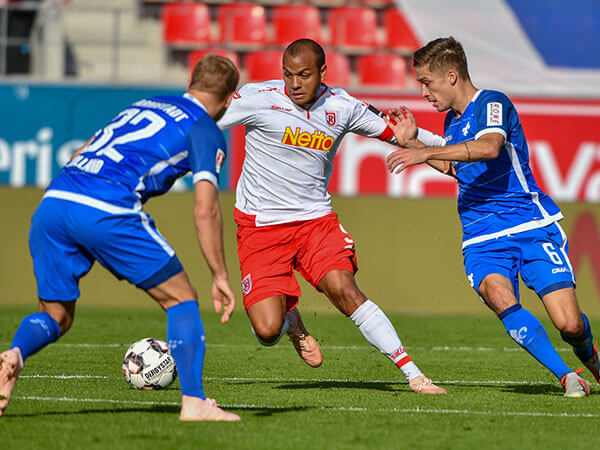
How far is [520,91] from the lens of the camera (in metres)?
16.3

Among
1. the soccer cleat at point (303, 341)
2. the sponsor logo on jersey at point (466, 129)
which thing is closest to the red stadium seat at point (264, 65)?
the soccer cleat at point (303, 341)

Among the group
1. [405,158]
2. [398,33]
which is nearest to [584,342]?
[405,158]

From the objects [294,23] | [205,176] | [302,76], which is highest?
[302,76]

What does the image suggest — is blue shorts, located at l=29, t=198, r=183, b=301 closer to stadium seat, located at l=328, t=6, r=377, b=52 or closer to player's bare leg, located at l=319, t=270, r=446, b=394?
player's bare leg, located at l=319, t=270, r=446, b=394

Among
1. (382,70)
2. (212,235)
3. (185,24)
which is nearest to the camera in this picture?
(212,235)

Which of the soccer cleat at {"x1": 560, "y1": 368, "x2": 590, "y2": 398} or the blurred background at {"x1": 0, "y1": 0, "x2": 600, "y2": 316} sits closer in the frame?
the soccer cleat at {"x1": 560, "y1": 368, "x2": 590, "y2": 398}

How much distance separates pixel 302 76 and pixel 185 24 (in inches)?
468

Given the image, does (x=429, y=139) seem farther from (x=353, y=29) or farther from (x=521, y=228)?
(x=353, y=29)

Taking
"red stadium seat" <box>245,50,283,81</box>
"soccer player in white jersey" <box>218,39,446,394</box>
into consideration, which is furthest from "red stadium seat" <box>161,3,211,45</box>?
"soccer player in white jersey" <box>218,39,446,394</box>

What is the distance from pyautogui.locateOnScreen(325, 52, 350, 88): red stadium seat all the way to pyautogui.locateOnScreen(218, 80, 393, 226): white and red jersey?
34.4ft

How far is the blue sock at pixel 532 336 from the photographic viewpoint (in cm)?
665

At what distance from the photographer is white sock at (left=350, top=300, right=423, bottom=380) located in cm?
695

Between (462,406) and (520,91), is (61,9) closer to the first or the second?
(520,91)

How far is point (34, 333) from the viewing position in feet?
18.1
